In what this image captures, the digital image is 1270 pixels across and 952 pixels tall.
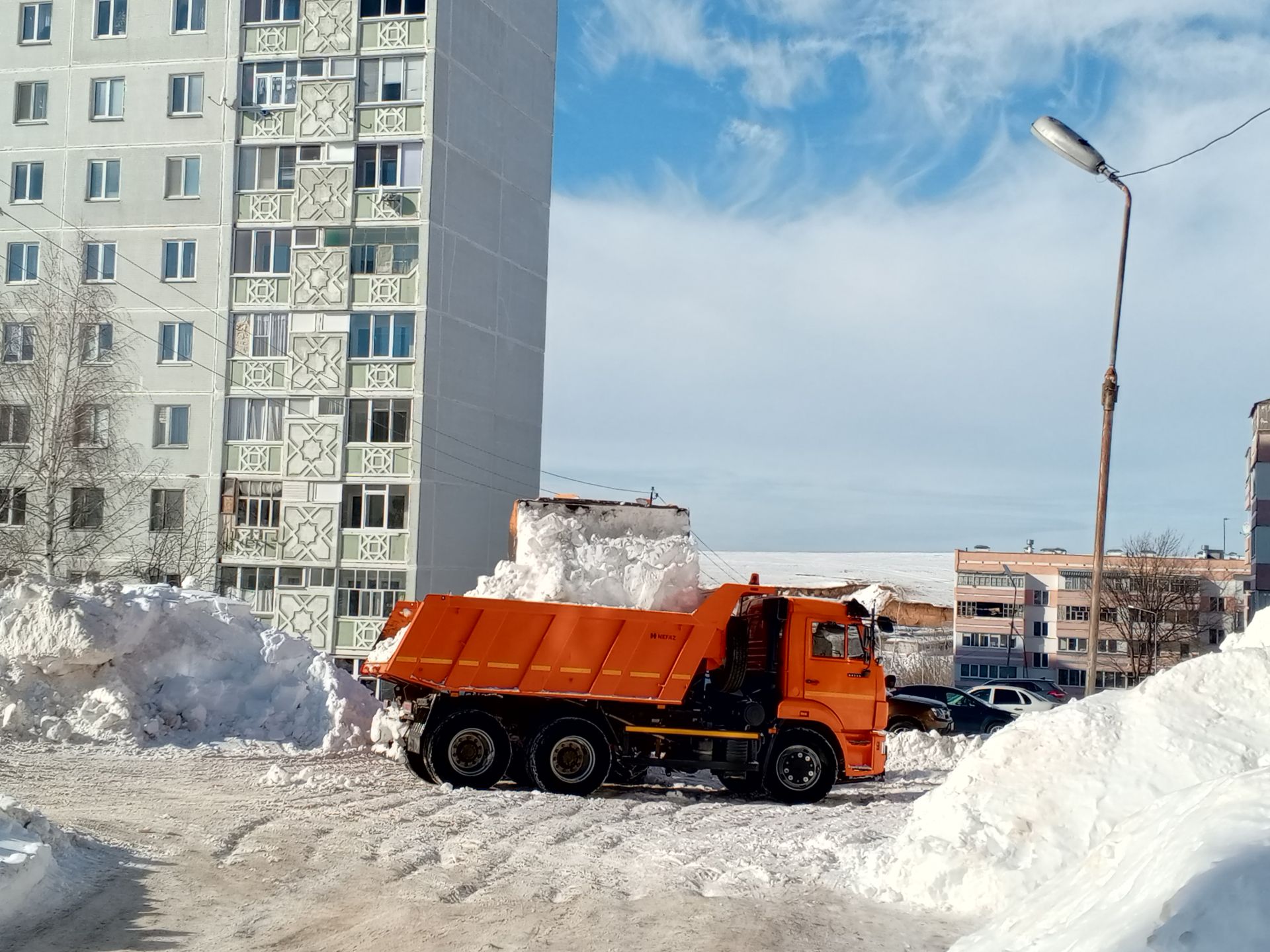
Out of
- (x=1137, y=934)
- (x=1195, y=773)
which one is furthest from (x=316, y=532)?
(x=1137, y=934)

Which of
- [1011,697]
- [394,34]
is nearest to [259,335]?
[394,34]

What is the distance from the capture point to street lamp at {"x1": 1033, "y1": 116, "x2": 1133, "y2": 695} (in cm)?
1367

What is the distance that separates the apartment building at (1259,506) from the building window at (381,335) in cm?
4011

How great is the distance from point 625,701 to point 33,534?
25.5m

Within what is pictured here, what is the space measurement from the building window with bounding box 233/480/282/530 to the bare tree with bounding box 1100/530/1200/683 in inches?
1641

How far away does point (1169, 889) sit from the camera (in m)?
5.44

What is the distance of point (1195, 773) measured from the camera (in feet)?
31.2

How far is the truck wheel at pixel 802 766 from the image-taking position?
52.5ft

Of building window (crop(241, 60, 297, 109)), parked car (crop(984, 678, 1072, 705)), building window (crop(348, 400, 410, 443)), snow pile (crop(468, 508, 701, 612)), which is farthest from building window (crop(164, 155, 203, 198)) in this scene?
parked car (crop(984, 678, 1072, 705))

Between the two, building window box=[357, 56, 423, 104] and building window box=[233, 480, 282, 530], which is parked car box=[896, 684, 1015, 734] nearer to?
building window box=[233, 480, 282, 530]

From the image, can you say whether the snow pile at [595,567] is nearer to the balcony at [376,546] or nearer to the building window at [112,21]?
the balcony at [376,546]

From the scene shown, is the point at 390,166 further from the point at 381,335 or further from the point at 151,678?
the point at 151,678

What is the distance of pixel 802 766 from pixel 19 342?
28.9 metres

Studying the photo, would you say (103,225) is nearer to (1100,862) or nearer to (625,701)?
(625,701)
